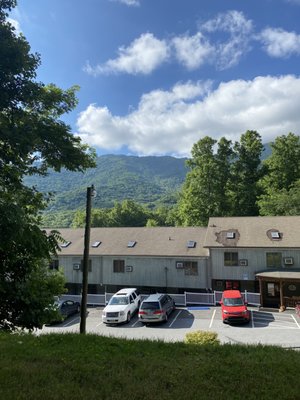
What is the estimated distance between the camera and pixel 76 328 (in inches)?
837

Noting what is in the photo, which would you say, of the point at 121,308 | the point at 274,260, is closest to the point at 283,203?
the point at 274,260

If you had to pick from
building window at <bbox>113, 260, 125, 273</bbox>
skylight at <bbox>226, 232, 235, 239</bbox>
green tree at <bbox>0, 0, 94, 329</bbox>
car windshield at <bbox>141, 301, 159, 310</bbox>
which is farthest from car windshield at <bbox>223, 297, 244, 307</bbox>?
green tree at <bbox>0, 0, 94, 329</bbox>

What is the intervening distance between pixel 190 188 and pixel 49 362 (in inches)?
1480

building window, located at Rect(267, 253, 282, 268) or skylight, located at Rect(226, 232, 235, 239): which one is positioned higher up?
skylight, located at Rect(226, 232, 235, 239)

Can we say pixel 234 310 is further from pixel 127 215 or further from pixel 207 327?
pixel 127 215

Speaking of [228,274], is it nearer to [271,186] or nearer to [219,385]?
[271,186]

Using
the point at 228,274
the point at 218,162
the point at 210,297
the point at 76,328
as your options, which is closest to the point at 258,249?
the point at 228,274

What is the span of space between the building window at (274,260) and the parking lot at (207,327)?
3.96 metres

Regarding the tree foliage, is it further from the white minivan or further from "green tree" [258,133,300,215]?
the white minivan

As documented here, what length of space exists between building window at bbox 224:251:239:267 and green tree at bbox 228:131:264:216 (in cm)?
1610

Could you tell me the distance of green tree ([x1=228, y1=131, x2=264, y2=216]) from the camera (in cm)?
4450

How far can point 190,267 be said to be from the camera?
29203 millimetres

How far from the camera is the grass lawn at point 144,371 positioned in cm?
579

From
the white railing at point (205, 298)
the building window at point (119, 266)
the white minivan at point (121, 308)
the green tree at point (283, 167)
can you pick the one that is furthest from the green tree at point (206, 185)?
the white minivan at point (121, 308)
